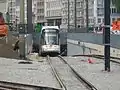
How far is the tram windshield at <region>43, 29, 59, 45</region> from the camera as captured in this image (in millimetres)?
56875

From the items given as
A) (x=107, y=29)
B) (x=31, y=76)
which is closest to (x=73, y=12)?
(x=107, y=29)

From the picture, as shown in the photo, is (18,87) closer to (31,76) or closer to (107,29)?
(31,76)

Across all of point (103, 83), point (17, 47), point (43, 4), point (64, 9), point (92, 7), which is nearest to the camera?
point (103, 83)

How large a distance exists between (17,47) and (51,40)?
15944mm

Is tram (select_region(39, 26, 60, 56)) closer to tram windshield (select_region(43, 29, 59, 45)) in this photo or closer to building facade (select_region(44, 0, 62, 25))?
tram windshield (select_region(43, 29, 59, 45))

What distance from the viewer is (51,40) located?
5706cm

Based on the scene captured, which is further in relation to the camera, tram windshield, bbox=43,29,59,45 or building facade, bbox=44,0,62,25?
building facade, bbox=44,0,62,25

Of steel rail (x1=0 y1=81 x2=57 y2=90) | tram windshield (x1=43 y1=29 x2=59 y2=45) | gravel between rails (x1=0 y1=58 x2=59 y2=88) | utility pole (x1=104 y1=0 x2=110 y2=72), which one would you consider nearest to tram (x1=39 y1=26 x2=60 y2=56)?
tram windshield (x1=43 y1=29 x2=59 y2=45)

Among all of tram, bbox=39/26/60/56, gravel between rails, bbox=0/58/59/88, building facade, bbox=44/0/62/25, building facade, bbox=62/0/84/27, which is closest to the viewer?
gravel between rails, bbox=0/58/59/88

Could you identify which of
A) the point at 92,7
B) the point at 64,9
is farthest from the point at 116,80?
the point at 64,9

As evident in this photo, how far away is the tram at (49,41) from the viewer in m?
55.5

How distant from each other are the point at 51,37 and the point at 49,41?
67 centimetres

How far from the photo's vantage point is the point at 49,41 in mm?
56812

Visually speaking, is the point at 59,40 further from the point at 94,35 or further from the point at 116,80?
the point at 116,80
